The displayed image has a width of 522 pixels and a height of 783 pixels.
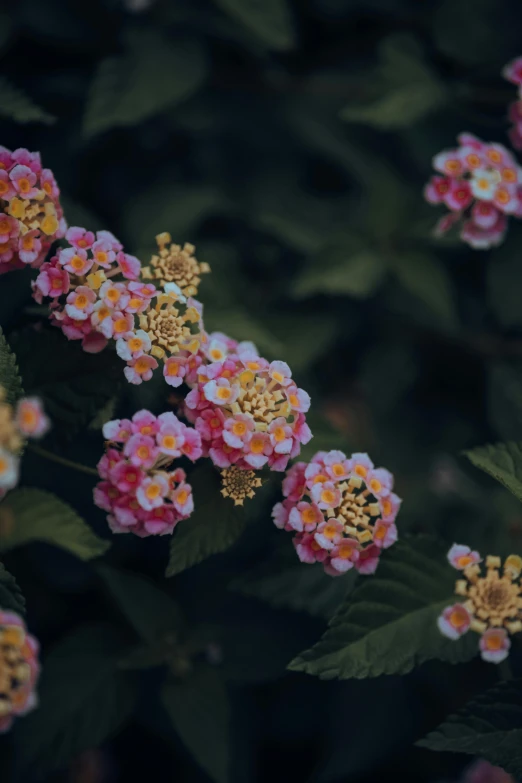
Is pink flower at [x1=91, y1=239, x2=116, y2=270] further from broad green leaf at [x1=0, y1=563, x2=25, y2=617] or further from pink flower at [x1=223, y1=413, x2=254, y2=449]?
broad green leaf at [x1=0, y1=563, x2=25, y2=617]

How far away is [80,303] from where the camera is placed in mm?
1207

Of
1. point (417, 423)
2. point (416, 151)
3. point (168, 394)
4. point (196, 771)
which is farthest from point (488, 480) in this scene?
point (168, 394)

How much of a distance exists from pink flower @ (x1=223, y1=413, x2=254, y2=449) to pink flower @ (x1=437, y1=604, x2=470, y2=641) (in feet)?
1.55

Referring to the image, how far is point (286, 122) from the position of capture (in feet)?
7.56

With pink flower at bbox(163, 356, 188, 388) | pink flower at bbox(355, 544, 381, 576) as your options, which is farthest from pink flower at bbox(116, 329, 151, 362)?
pink flower at bbox(355, 544, 381, 576)

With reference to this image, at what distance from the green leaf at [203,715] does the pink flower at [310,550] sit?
0.60m

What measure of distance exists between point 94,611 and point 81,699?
34cm

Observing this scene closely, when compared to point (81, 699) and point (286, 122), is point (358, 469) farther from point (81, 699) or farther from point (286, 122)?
point (286, 122)

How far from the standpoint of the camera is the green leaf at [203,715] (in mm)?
1533

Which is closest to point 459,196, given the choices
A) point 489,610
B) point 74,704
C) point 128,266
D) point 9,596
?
point 128,266

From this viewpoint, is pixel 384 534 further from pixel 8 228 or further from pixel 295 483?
pixel 8 228

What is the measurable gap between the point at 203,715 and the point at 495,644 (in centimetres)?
71

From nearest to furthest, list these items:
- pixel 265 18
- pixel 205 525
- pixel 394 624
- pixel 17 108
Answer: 1. pixel 205 525
2. pixel 394 624
3. pixel 17 108
4. pixel 265 18

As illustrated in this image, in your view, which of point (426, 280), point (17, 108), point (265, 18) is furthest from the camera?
point (426, 280)
